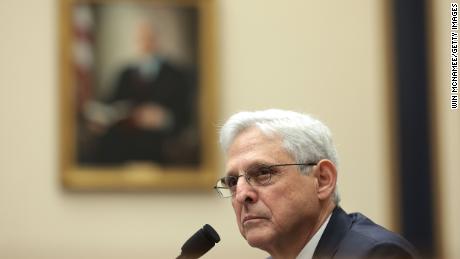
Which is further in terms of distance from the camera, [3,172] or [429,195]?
[3,172]

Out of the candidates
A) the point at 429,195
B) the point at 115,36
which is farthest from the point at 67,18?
the point at 429,195

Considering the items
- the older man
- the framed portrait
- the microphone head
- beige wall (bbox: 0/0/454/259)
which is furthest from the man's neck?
the framed portrait

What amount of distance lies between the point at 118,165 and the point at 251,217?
2.49 meters

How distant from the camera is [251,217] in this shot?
11.8 ft

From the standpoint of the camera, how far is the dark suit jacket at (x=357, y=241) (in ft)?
10.3

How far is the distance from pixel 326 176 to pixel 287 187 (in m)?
0.18

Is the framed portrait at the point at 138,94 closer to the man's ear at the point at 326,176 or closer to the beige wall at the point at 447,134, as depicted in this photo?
the beige wall at the point at 447,134

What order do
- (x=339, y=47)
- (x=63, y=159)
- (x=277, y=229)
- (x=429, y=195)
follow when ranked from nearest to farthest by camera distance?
(x=429, y=195) < (x=277, y=229) < (x=63, y=159) < (x=339, y=47)

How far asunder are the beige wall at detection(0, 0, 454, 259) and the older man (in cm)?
215

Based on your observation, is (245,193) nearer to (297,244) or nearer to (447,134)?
(297,244)

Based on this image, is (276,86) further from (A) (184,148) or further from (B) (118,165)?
(B) (118,165)

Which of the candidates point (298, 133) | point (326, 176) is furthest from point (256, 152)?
point (326, 176)

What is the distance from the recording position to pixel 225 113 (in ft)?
19.7

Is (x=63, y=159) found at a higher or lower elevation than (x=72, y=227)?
higher
